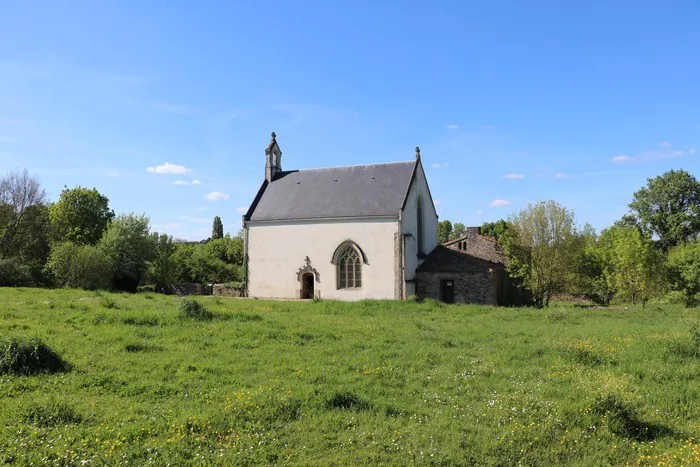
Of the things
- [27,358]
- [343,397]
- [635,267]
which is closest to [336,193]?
[635,267]

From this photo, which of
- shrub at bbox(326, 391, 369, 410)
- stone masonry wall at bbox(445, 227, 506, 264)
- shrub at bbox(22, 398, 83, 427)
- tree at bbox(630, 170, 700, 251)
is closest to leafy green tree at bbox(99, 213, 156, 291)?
stone masonry wall at bbox(445, 227, 506, 264)

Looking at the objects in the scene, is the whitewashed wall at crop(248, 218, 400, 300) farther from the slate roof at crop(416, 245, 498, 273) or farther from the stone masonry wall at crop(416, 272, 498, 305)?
the slate roof at crop(416, 245, 498, 273)

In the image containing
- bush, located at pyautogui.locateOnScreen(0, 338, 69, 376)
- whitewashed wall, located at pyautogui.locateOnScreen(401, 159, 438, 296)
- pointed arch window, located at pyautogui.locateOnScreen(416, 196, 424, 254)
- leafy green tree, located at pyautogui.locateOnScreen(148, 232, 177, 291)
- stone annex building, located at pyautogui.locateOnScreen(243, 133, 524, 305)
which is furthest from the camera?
leafy green tree, located at pyautogui.locateOnScreen(148, 232, 177, 291)

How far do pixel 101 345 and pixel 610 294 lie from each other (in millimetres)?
31655

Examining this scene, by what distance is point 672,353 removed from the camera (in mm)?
11844

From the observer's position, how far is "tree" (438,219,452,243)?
3138 inches

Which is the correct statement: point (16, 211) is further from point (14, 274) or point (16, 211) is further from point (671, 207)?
point (671, 207)

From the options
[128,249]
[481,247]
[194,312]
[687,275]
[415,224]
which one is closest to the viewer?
[194,312]

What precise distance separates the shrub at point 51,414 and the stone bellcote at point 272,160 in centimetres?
3044

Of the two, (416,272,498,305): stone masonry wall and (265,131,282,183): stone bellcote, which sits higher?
(265,131,282,183): stone bellcote

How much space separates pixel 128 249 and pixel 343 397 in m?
32.8

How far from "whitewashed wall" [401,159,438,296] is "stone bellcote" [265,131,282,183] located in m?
11.7

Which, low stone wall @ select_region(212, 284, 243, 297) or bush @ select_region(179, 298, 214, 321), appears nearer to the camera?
bush @ select_region(179, 298, 214, 321)

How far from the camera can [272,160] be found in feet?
122
